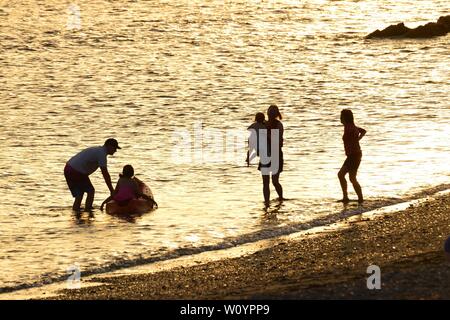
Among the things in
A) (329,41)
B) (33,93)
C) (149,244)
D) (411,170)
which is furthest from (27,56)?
(149,244)

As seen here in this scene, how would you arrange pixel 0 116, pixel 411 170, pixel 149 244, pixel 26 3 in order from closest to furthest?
pixel 149 244 → pixel 411 170 → pixel 0 116 → pixel 26 3

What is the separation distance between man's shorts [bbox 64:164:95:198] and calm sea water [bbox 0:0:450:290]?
0.49 metres

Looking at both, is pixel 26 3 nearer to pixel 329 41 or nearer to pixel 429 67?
pixel 329 41

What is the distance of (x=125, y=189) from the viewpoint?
19.2 metres

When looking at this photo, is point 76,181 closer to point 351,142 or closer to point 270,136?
point 270,136

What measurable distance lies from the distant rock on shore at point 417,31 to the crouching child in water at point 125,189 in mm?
35883

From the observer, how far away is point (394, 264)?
13531 millimetres

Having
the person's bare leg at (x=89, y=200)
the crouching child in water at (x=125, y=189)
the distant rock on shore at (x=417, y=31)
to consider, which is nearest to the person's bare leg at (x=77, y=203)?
the person's bare leg at (x=89, y=200)

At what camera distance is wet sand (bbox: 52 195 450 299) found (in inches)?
488

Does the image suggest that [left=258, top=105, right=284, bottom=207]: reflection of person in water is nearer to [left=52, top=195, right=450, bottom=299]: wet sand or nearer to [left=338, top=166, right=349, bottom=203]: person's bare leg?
[left=338, top=166, right=349, bottom=203]: person's bare leg

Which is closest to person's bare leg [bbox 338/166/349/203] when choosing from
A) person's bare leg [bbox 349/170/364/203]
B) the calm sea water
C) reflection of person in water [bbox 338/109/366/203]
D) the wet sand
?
reflection of person in water [bbox 338/109/366/203]

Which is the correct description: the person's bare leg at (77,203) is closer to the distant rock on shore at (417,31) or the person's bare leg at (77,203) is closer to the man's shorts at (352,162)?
the man's shorts at (352,162)

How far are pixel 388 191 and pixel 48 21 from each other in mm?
43500
